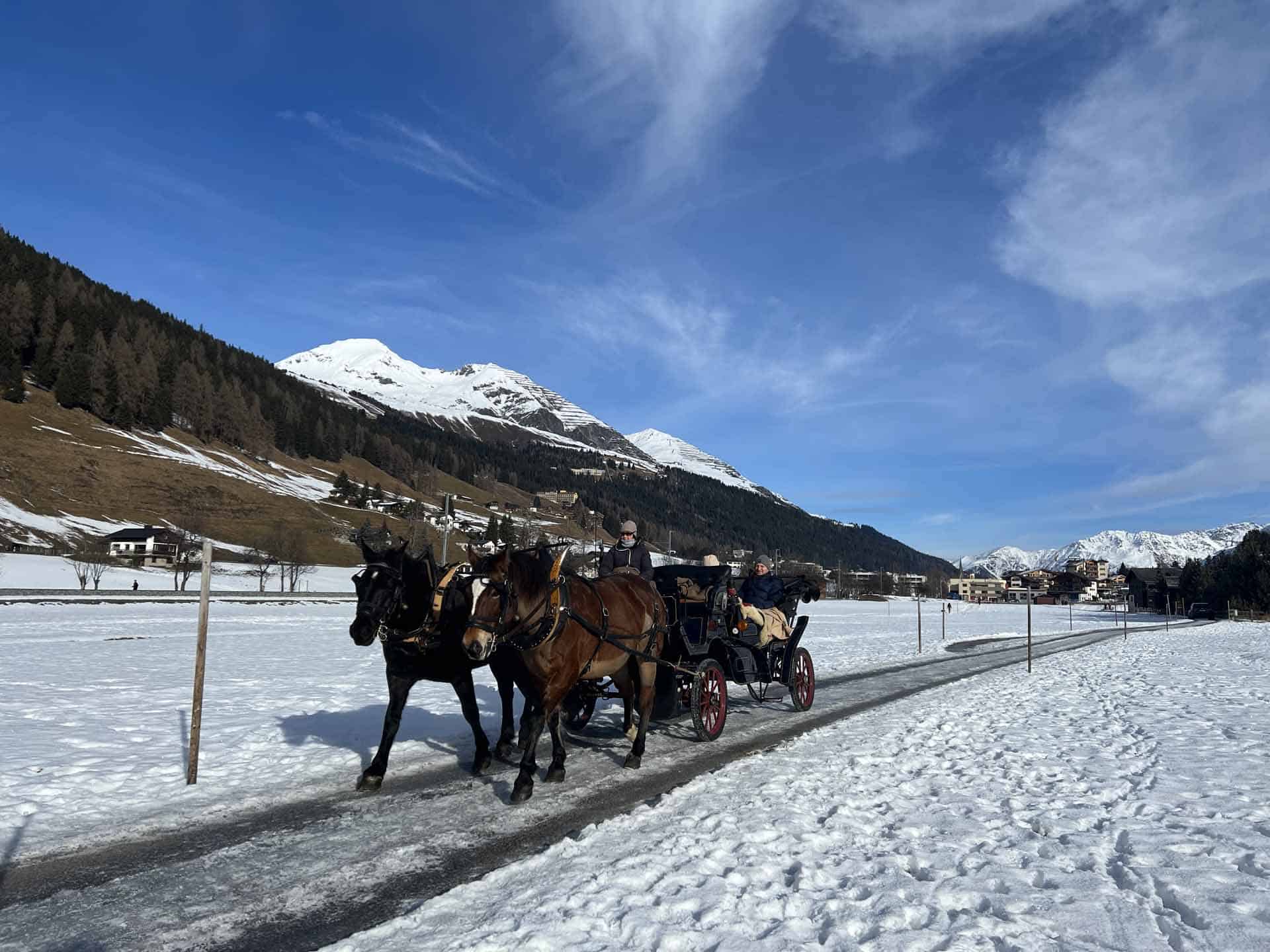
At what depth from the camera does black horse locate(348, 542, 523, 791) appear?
6.69 metres

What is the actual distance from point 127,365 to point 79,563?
7373 centimetres

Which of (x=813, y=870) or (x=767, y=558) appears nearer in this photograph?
(x=813, y=870)

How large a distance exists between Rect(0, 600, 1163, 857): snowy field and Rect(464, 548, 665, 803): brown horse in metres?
1.88

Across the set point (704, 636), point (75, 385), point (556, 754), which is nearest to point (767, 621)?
point (704, 636)

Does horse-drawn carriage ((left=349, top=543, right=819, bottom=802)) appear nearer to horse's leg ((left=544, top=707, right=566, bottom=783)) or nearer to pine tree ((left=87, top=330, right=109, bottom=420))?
horse's leg ((left=544, top=707, right=566, bottom=783))

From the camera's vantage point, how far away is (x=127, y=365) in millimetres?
116438

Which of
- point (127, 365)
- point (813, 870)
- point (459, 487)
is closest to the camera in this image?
point (813, 870)

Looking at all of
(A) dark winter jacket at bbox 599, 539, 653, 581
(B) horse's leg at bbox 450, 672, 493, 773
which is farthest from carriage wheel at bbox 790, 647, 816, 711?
(B) horse's leg at bbox 450, 672, 493, 773

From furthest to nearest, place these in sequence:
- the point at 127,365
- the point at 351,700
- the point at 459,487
→ 1. the point at 459,487
2. the point at 127,365
3. the point at 351,700

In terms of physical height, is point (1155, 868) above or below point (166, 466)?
below

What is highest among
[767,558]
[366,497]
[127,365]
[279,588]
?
[127,365]

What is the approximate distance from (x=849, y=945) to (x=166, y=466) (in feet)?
369

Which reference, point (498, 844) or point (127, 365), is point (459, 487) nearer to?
point (127, 365)

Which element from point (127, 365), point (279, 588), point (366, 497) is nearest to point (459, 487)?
point (366, 497)
